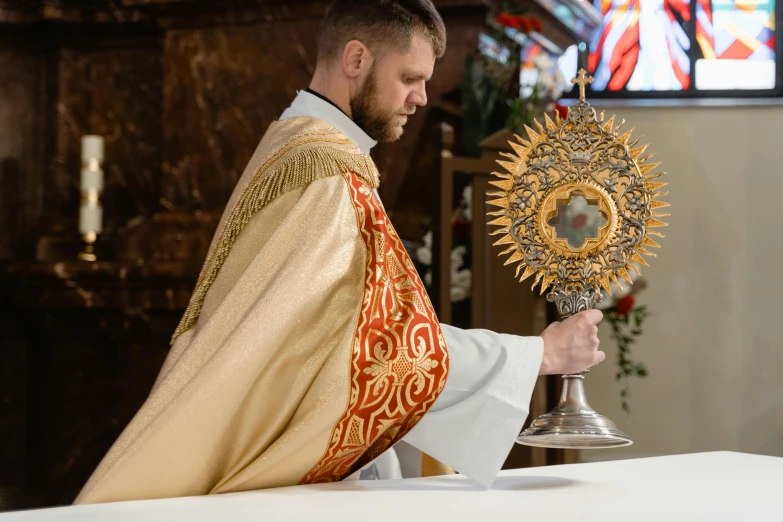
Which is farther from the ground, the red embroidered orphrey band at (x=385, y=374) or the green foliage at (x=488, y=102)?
the green foliage at (x=488, y=102)

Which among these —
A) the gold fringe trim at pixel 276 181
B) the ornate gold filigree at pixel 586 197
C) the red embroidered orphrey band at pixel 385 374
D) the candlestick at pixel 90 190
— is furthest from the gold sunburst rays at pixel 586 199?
the candlestick at pixel 90 190

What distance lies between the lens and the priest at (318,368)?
2.00 m

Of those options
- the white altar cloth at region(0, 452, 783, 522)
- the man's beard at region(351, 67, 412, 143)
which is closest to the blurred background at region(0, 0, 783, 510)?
the man's beard at region(351, 67, 412, 143)

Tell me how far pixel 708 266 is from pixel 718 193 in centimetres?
44

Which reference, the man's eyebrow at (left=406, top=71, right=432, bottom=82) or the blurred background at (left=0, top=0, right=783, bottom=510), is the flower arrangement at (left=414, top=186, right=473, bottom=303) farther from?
the man's eyebrow at (left=406, top=71, right=432, bottom=82)

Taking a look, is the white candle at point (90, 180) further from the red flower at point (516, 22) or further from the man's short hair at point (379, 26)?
the man's short hair at point (379, 26)

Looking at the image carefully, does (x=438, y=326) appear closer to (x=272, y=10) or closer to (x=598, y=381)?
(x=272, y=10)

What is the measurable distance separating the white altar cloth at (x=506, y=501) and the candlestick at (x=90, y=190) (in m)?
3.65

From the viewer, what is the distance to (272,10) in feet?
16.9

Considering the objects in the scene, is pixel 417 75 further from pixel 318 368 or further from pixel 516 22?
pixel 516 22

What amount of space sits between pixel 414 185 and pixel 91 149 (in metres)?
1.74

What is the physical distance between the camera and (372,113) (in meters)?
2.71

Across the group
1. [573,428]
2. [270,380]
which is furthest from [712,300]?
[270,380]

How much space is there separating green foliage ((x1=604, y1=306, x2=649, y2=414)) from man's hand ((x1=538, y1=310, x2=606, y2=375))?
10.1ft
